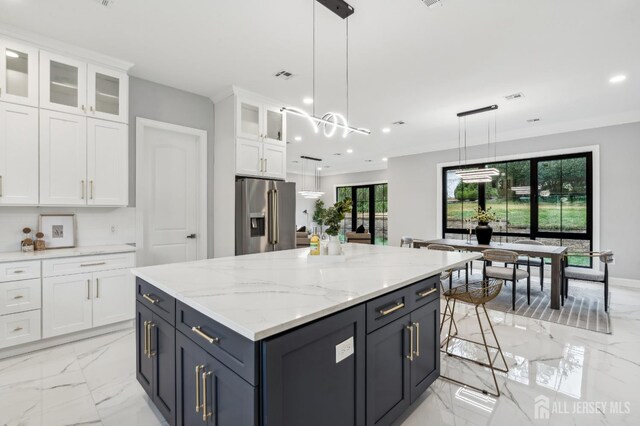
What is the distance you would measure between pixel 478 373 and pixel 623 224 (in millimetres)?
4693

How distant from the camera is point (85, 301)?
3.01 meters

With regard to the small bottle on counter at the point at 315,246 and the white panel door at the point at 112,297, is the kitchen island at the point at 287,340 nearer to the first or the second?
the small bottle on counter at the point at 315,246

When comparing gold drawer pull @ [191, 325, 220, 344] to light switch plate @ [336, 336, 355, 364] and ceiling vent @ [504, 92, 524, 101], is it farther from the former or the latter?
ceiling vent @ [504, 92, 524, 101]

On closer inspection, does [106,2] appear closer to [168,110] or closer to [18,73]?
[18,73]

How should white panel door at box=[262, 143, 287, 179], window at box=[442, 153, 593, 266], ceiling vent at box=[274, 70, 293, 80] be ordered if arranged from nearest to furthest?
ceiling vent at box=[274, 70, 293, 80], white panel door at box=[262, 143, 287, 179], window at box=[442, 153, 593, 266]

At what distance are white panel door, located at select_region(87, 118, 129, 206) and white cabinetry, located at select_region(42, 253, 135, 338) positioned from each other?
64cm

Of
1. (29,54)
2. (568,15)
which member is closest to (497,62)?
(568,15)

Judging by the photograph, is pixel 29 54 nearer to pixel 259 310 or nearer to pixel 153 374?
pixel 153 374

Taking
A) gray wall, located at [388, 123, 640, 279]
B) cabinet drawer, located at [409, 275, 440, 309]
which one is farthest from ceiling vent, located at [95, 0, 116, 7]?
gray wall, located at [388, 123, 640, 279]

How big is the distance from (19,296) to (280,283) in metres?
2.64

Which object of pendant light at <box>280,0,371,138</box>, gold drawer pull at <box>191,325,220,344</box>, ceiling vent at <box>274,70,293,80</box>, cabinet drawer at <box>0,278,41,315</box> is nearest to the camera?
gold drawer pull at <box>191,325,220,344</box>

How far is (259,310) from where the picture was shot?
1.21 m

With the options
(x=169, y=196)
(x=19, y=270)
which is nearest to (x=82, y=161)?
(x=169, y=196)

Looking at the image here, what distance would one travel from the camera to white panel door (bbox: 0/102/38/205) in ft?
8.92
